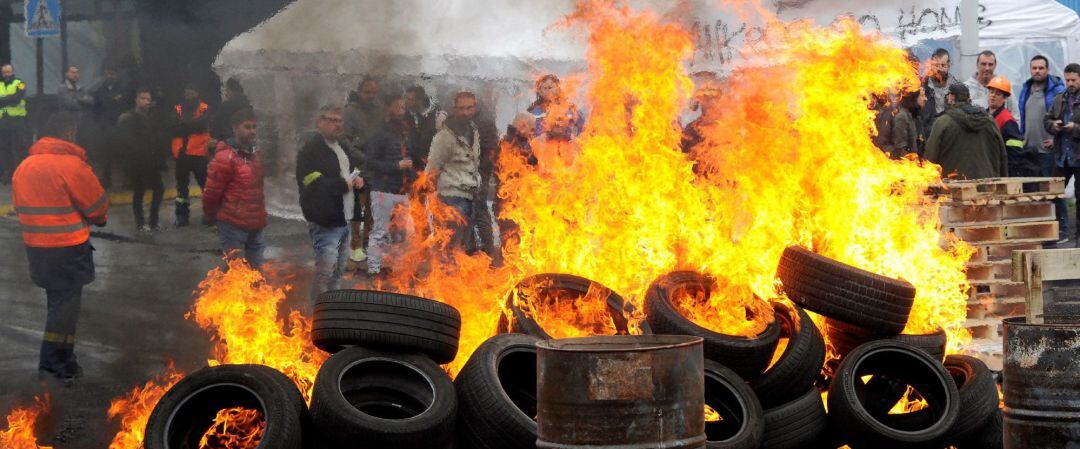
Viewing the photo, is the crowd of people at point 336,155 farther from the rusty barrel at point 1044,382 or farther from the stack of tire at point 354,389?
the rusty barrel at point 1044,382

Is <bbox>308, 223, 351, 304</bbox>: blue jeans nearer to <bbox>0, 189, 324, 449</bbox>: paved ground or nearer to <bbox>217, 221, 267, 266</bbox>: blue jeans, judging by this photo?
<bbox>0, 189, 324, 449</bbox>: paved ground

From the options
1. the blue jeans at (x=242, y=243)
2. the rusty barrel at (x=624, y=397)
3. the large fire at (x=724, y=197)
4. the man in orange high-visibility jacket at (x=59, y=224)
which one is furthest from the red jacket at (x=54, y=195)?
the rusty barrel at (x=624, y=397)

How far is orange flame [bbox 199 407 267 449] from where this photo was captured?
8.16 m

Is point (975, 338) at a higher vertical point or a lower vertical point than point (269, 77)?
lower

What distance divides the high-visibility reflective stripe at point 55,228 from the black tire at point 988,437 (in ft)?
23.5

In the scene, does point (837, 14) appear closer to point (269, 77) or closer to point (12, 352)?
point (269, 77)

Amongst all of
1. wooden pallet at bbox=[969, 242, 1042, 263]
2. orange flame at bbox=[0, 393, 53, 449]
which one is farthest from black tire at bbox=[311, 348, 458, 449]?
wooden pallet at bbox=[969, 242, 1042, 263]

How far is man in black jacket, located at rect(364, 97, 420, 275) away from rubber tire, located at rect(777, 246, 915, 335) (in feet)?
17.3

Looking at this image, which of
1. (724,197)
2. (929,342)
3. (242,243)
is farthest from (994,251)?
(242,243)

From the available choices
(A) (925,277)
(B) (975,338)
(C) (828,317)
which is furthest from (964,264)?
(C) (828,317)

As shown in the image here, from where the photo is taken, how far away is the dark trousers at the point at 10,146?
10523mm

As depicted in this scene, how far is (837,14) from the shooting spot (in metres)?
17.5

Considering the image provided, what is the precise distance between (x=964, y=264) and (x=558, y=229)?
4.07 metres

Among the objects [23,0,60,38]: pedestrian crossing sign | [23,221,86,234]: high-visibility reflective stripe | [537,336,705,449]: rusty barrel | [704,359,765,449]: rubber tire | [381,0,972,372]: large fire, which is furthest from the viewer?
[23,0,60,38]: pedestrian crossing sign
